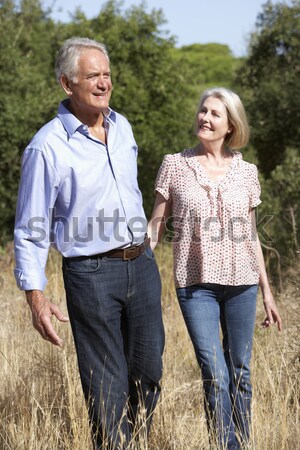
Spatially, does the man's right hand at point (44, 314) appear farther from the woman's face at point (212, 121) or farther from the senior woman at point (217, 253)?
the woman's face at point (212, 121)

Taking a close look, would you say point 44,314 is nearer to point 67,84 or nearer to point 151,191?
point 67,84

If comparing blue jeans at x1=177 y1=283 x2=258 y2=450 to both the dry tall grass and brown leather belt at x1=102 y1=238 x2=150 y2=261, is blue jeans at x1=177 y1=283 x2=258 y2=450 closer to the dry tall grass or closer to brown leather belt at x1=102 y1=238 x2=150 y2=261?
the dry tall grass

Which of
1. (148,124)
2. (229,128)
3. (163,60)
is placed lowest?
(229,128)

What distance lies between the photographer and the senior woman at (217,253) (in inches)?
146

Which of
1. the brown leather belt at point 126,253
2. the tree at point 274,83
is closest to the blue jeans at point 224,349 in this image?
the brown leather belt at point 126,253

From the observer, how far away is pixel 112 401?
3475 millimetres

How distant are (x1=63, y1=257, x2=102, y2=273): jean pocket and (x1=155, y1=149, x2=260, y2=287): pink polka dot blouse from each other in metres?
0.56

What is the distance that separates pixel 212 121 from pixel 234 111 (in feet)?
0.43

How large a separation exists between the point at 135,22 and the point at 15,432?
519 inches

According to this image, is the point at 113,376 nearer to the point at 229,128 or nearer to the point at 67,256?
the point at 67,256

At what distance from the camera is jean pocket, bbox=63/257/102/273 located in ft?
11.1

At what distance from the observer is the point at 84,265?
11.1ft

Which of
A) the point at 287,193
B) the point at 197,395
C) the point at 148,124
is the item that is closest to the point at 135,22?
the point at 148,124

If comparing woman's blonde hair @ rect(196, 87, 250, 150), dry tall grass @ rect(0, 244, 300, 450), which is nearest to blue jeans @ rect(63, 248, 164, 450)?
dry tall grass @ rect(0, 244, 300, 450)
